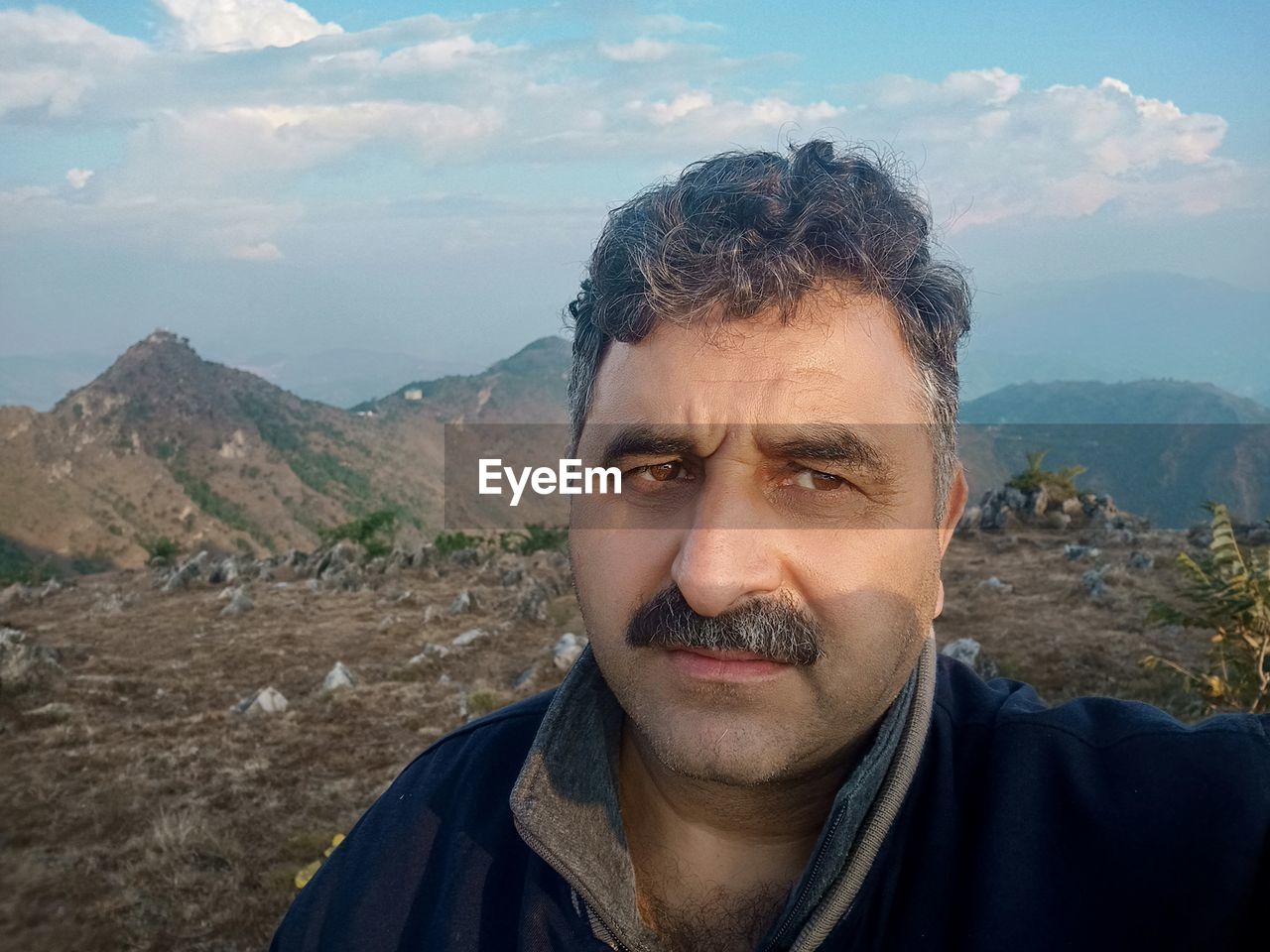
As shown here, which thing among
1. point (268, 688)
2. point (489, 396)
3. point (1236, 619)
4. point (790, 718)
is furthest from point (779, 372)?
point (489, 396)

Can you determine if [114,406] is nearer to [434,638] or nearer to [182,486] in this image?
[182,486]

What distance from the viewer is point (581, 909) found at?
5.95 ft

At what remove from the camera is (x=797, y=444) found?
1.74 m

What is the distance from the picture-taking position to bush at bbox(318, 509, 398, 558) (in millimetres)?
22420

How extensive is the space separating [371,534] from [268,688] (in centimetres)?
1331

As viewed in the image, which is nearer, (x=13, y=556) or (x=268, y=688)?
(x=268, y=688)

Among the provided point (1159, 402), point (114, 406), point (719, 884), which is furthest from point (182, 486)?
point (1159, 402)

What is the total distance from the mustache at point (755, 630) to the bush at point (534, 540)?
20.8 m

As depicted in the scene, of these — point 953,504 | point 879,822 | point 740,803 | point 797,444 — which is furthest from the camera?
point 953,504

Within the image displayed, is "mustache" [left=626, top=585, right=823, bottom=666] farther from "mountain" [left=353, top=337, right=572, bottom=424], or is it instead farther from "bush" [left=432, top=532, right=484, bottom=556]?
"mountain" [left=353, top=337, right=572, bottom=424]

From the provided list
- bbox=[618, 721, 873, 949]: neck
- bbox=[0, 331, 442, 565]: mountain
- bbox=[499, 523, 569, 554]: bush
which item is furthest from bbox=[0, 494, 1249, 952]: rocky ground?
bbox=[0, 331, 442, 565]: mountain

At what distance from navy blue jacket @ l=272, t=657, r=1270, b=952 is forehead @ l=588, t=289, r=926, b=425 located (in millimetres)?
770

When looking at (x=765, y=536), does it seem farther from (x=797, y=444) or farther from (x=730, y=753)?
(x=730, y=753)

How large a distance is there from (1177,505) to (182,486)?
81487 mm
